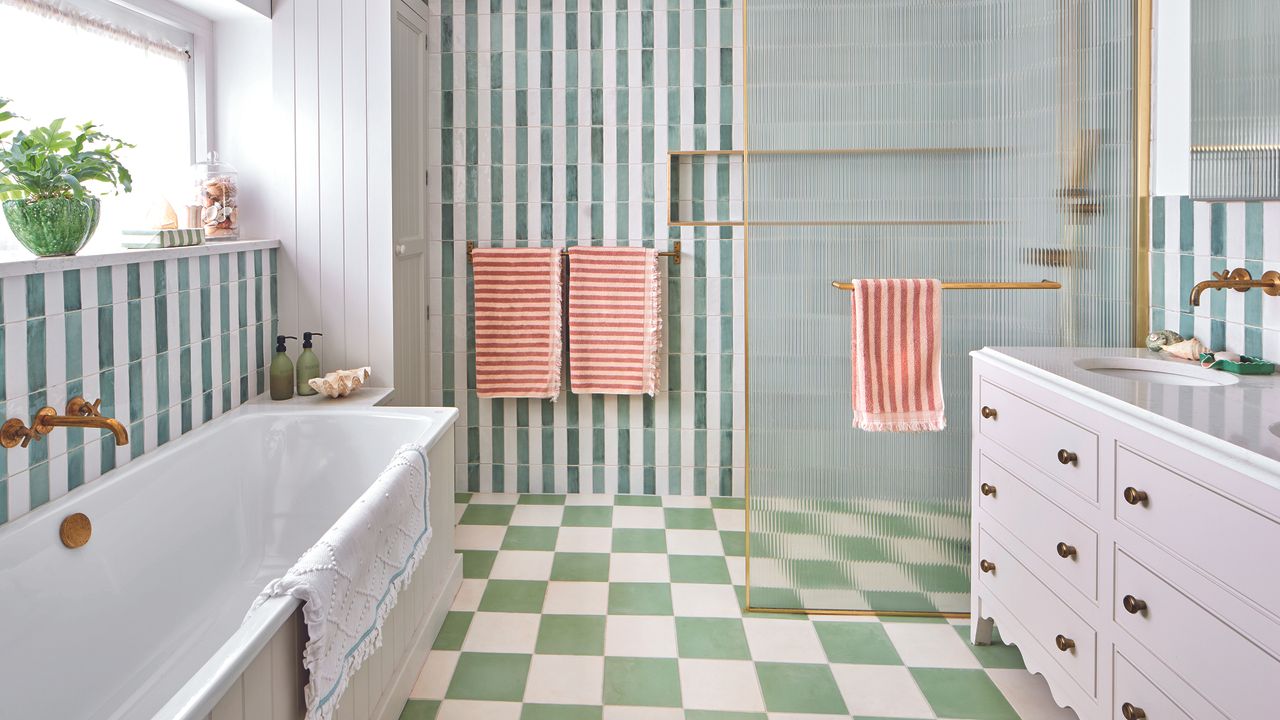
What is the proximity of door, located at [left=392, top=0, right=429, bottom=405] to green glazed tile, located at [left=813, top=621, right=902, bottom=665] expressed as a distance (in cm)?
175

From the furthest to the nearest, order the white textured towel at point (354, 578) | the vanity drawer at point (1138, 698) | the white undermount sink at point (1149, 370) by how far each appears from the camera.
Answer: the white undermount sink at point (1149, 370) < the vanity drawer at point (1138, 698) < the white textured towel at point (354, 578)

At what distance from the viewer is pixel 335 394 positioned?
2.99m

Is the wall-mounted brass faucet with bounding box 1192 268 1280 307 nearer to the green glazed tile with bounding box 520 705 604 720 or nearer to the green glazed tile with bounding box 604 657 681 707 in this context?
the green glazed tile with bounding box 604 657 681 707

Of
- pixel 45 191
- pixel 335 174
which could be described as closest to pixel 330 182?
pixel 335 174

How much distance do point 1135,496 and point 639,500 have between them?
7.93 ft

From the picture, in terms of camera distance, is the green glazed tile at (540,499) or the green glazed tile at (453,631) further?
the green glazed tile at (540,499)

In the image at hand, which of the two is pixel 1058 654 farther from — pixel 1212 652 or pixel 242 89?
pixel 242 89

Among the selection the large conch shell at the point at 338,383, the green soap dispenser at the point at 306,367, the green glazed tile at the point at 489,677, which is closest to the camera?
the green glazed tile at the point at 489,677

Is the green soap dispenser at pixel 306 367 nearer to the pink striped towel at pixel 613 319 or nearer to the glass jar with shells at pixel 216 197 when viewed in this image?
the glass jar with shells at pixel 216 197

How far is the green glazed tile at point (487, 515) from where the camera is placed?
356 centimetres

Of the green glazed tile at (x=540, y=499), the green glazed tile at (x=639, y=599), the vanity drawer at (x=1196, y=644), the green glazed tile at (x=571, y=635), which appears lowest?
the green glazed tile at (x=571, y=635)

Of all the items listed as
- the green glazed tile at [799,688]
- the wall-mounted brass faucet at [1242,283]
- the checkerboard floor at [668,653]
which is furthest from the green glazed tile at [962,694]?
the wall-mounted brass faucet at [1242,283]

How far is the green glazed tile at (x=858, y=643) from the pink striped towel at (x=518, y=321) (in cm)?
162

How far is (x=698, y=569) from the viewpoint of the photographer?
3092 mm
